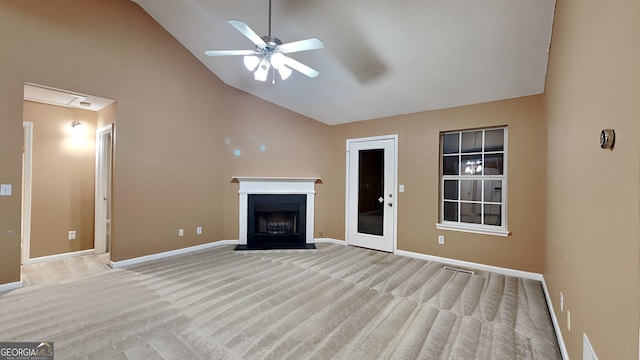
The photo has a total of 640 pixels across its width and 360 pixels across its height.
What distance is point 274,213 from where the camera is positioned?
5012 mm

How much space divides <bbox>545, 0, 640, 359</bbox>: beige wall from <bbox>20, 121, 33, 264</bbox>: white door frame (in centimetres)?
565

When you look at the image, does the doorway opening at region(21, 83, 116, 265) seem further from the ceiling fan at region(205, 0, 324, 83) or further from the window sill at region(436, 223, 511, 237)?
the window sill at region(436, 223, 511, 237)

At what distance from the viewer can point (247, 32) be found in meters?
2.11

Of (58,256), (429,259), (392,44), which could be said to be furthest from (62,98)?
(429,259)

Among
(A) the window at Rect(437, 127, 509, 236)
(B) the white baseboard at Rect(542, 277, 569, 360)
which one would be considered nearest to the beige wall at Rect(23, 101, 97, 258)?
(A) the window at Rect(437, 127, 509, 236)

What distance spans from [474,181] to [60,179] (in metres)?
6.07

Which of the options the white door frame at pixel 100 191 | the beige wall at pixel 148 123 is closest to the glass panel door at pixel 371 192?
the beige wall at pixel 148 123

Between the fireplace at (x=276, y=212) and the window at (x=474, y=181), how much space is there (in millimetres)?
2286

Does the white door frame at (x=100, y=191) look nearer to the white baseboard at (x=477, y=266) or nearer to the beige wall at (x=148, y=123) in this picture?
the beige wall at (x=148, y=123)

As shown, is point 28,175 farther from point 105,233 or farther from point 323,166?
point 323,166

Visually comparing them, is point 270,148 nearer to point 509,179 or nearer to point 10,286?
point 10,286

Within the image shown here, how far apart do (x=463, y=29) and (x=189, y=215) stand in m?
4.45

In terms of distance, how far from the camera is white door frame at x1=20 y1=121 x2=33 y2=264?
3512 mm

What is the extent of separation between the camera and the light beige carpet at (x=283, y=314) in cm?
189
